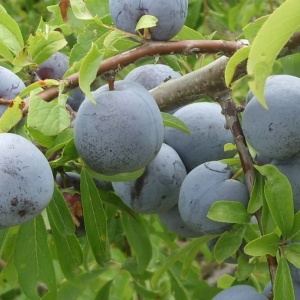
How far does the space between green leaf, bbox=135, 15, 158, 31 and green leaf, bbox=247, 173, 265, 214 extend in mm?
296

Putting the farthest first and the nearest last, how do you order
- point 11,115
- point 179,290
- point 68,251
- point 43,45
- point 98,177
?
point 179,290, point 68,251, point 98,177, point 43,45, point 11,115

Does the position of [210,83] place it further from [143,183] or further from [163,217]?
[163,217]

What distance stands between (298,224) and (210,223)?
186 mm

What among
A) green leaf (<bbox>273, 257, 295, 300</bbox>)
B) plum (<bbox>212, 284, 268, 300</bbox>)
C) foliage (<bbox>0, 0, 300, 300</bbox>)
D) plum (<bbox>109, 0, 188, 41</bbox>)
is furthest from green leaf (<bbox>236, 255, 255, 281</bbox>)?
plum (<bbox>109, 0, 188, 41</bbox>)

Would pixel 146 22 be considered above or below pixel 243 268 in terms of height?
above

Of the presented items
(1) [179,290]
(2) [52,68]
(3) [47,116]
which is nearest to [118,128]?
(3) [47,116]

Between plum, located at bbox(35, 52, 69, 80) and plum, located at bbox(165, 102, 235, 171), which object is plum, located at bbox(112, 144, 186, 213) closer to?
plum, located at bbox(165, 102, 235, 171)

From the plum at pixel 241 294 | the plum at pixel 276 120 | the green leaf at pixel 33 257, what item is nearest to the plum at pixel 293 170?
the plum at pixel 276 120

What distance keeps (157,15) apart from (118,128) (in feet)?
0.67

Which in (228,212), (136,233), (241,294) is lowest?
(136,233)

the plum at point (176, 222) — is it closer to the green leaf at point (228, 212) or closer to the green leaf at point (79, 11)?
the green leaf at point (228, 212)

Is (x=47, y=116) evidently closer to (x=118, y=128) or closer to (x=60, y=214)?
(x=118, y=128)

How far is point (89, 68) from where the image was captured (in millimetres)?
924

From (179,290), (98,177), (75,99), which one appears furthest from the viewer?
(179,290)
